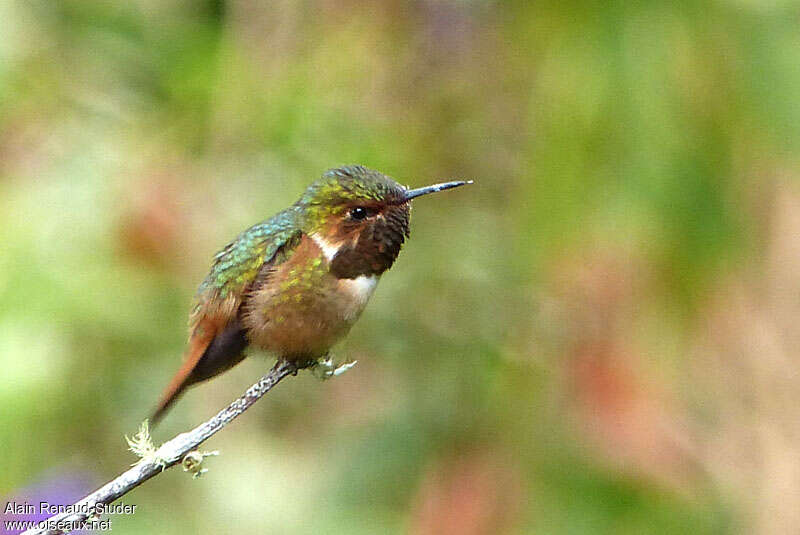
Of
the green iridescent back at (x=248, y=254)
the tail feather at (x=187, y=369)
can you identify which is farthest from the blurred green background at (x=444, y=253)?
the green iridescent back at (x=248, y=254)

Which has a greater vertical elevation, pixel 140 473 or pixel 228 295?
pixel 228 295

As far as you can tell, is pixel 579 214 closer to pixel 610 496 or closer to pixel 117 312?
pixel 610 496

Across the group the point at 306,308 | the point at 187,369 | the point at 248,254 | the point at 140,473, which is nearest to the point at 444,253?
the point at 248,254

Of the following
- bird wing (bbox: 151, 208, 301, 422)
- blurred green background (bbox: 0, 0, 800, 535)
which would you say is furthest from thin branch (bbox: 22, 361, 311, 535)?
blurred green background (bbox: 0, 0, 800, 535)

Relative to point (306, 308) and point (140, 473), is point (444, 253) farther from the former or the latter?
point (140, 473)

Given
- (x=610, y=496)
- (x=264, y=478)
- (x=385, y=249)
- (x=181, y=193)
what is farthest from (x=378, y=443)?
(x=385, y=249)

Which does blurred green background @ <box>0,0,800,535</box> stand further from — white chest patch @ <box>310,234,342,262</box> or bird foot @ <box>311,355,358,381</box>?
white chest patch @ <box>310,234,342,262</box>
